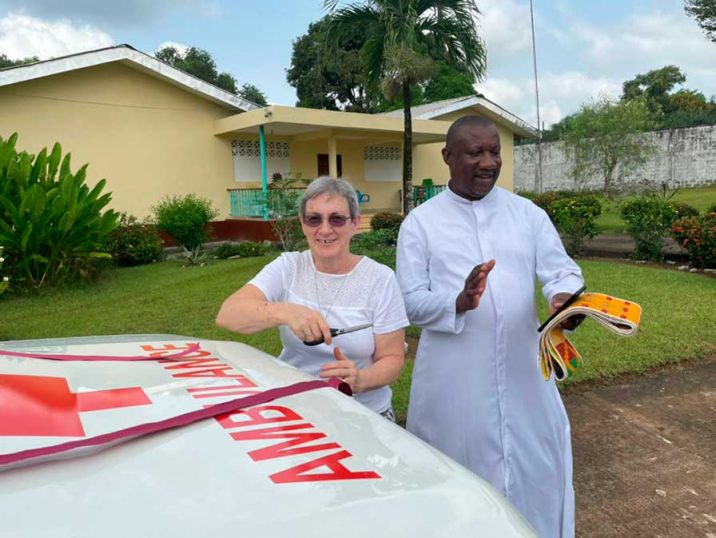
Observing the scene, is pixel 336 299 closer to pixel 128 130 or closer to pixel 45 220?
pixel 45 220

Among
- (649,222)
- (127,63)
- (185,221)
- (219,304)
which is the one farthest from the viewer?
(127,63)

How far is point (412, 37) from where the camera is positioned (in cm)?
1104

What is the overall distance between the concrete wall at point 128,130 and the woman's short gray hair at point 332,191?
1158 cm

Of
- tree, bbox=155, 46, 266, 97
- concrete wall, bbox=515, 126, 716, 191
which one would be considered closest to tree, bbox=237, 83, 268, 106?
tree, bbox=155, 46, 266, 97

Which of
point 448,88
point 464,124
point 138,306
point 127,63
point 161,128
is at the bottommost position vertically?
point 138,306

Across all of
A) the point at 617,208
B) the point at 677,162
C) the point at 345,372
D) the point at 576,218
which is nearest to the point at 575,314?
the point at 345,372

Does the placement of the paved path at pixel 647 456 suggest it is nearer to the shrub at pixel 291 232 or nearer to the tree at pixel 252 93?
the shrub at pixel 291 232

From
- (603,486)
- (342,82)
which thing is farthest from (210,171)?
(342,82)

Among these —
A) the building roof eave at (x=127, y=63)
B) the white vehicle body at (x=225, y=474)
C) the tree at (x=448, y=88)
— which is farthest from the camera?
the tree at (x=448, y=88)

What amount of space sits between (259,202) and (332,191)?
1158cm

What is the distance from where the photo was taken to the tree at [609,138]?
1892cm

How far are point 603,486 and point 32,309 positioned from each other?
283 inches

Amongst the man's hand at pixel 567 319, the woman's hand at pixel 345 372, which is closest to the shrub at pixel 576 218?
the man's hand at pixel 567 319

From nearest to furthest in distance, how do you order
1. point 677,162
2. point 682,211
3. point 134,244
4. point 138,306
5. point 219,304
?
point 219,304 → point 138,306 → point 682,211 → point 134,244 → point 677,162
